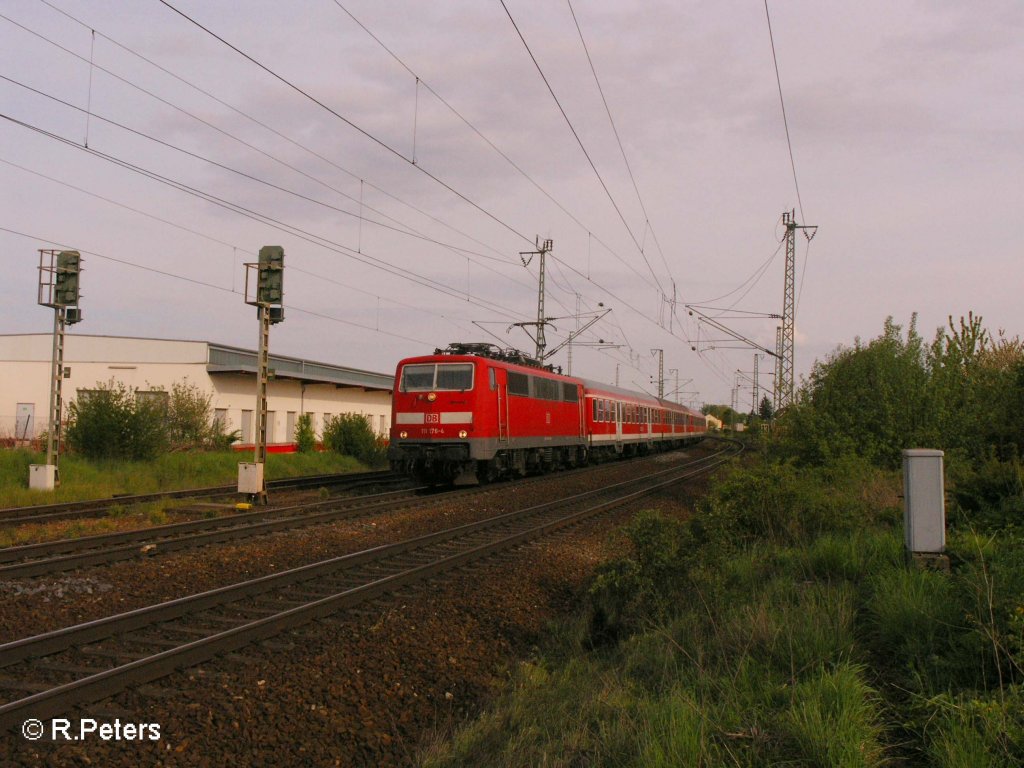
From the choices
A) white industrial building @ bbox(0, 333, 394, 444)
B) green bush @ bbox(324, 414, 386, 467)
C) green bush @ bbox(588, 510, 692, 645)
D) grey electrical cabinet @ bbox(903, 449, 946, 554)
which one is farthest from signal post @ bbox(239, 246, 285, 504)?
white industrial building @ bbox(0, 333, 394, 444)

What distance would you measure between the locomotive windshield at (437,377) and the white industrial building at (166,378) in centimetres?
1558

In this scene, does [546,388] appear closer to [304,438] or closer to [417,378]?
[417,378]

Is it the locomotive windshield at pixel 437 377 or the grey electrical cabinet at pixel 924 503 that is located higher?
the locomotive windshield at pixel 437 377

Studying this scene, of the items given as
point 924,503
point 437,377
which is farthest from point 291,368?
point 924,503

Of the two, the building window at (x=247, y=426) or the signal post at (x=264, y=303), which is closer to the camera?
the signal post at (x=264, y=303)

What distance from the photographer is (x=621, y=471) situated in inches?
1072

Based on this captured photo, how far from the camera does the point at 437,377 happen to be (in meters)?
19.0

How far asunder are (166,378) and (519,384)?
21338 mm

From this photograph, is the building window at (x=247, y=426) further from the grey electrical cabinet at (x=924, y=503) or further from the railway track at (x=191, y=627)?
the grey electrical cabinet at (x=924, y=503)

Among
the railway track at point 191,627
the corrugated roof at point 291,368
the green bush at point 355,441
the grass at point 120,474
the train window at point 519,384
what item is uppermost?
the corrugated roof at point 291,368

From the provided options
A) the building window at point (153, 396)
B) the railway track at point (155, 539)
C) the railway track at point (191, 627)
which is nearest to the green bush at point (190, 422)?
the building window at point (153, 396)

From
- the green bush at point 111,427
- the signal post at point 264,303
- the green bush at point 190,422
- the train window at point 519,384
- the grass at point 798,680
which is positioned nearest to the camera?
the grass at point 798,680

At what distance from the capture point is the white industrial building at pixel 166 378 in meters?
35.8

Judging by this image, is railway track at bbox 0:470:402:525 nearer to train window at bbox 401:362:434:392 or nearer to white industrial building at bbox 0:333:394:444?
train window at bbox 401:362:434:392
